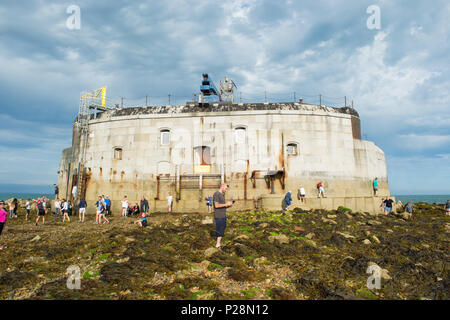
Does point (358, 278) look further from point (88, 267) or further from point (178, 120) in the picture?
point (178, 120)

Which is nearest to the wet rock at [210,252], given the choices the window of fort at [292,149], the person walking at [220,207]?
the person walking at [220,207]

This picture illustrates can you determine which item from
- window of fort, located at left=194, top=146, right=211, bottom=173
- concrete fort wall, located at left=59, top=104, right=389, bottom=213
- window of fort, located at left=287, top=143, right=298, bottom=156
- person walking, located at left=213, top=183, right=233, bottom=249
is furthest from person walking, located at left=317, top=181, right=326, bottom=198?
person walking, located at left=213, top=183, right=233, bottom=249

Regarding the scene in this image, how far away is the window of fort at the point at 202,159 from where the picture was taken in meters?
22.5

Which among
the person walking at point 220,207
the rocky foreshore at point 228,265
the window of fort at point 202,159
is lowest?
the rocky foreshore at point 228,265

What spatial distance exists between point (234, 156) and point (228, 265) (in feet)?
49.9

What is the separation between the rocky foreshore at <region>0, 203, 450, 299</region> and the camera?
5742mm

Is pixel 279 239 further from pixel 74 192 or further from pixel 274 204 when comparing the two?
pixel 74 192

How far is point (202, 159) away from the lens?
75.4ft

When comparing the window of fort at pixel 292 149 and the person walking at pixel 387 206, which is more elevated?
the window of fort at pixel 292 149

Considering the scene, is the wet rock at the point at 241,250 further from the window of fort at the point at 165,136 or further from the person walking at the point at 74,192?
the person walking at the point at 74,192

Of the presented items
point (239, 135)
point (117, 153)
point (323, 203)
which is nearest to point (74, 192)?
point (117, 153)

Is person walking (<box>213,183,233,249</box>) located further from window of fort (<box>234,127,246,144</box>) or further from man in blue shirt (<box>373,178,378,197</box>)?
man in blue shirt (<box>373,178,378,197</box>)

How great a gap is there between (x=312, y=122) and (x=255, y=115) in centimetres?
487

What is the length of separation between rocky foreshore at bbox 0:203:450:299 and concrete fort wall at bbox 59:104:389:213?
9806 mm
